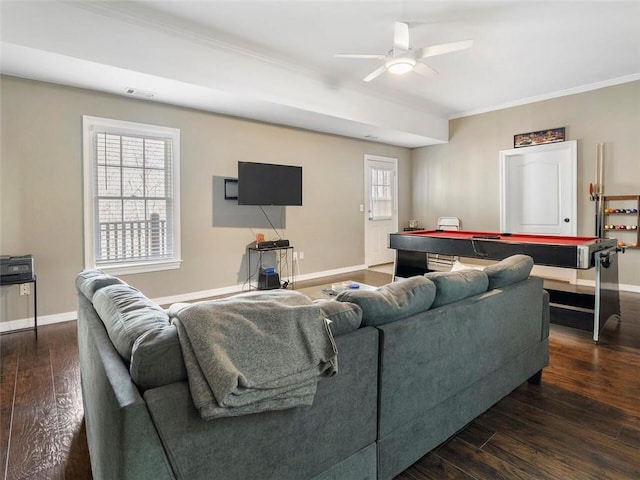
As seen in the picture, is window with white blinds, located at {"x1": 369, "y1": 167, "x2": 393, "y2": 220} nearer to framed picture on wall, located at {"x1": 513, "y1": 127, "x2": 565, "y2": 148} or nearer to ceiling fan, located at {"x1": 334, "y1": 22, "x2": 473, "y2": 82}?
framed picture on wall, located at {"x1": 513, "y1": 127, "x2": 565, "y2": 148}

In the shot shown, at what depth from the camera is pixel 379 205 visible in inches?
281

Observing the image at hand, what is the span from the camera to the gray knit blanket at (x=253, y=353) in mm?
A: 944

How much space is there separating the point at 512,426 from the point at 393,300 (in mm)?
1105

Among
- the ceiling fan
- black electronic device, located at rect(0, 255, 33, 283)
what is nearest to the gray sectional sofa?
black electronic device, located at rect(0, 255, 33, 283)

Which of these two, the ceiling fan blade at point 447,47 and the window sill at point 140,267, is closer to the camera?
the ceiling fan blade at point 447,47

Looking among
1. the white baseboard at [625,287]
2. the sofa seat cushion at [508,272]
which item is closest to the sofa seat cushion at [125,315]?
the sofa seat cushion at [508,272]

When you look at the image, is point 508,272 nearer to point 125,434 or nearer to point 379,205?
point 125,434

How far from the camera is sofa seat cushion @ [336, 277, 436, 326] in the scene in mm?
1442

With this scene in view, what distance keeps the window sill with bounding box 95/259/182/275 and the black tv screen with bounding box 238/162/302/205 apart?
1.16 meters

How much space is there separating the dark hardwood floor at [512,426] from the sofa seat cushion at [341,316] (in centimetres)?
78

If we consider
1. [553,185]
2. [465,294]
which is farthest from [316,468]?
[553,185]

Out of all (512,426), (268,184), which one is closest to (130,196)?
(268,184)

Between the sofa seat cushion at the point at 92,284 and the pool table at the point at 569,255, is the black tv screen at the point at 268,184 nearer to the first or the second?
the pool table at the point at 569,255

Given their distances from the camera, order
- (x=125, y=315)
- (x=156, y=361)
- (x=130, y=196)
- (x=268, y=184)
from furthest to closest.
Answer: (x=268, y=184)
(x=130, y=196)
(x=125, y=315)
(x=156, y=361)
